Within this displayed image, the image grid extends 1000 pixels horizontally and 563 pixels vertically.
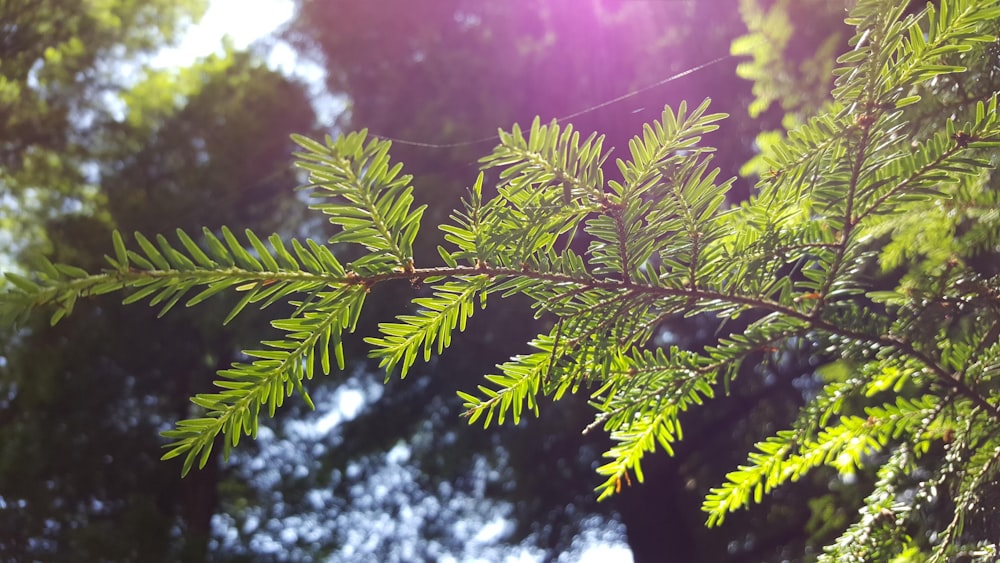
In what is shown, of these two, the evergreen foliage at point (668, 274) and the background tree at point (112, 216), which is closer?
the evergreen foliage at point (668, 274)

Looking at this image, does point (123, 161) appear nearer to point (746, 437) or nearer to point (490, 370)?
point (490, 370)

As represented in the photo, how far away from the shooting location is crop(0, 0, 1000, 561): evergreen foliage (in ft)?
0.99

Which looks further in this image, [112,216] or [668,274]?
[112,216]

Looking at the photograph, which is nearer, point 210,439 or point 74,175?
point 210,439

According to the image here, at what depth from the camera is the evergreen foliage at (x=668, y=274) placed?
0.30 m

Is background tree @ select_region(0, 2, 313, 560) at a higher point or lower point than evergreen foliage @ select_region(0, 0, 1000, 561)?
higher

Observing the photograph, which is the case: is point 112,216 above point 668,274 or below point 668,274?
above

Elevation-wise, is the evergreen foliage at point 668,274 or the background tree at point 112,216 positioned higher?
the background tree at point 112,216

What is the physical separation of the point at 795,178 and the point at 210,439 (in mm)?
387

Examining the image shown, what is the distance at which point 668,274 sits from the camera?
1.29 feet

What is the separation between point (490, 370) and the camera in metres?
3.05

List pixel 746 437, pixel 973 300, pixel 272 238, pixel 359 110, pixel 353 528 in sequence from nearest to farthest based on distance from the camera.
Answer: pixel 272 238 → pixel 973 300 → pixel 746 437 → pixel 359 110 → pixel 353 528

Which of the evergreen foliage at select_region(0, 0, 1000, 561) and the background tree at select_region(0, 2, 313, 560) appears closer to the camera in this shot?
the evergreen foliage at select_region(0, 0, 1000, 561)

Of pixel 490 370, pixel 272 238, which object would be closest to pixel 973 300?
pixel 272 238
